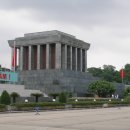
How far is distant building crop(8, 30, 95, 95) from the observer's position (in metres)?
87.9

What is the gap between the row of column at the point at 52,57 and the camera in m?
102

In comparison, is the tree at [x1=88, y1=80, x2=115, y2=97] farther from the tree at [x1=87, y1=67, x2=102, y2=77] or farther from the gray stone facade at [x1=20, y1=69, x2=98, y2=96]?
the tree at [x1=87, y1=67, x2=102, y2=77]

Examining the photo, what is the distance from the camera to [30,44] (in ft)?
344

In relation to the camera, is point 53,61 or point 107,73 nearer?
point 53,61

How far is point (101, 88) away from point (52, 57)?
77.7ft

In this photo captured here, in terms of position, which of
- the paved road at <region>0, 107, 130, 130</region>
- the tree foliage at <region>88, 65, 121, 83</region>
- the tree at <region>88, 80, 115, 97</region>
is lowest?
the paved road at <region>0, 107, 130, 130</region>

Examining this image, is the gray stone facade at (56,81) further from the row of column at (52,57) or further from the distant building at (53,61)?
the row of column at (52,57)

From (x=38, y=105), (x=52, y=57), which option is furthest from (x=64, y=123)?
(x=52, y=57)

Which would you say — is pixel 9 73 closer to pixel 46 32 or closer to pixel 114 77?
pixel 46 32

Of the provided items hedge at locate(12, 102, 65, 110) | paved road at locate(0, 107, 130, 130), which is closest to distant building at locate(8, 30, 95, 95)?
hedge at locate(12, 102, 65, 110)

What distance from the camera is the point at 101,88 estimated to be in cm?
8738

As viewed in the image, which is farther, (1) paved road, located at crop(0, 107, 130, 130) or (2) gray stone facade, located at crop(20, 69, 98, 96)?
(2) gray stone facade, located at crop(20, 69, 98, 96)

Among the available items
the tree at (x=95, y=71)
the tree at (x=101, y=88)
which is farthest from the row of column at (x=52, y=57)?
the tree at (x=95, y=71)

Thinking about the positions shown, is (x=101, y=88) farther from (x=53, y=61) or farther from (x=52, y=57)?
(x=52, y=57)
